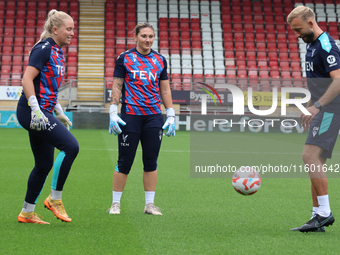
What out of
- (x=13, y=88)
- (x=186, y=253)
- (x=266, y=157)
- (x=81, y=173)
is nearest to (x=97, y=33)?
(x=13, y=88)

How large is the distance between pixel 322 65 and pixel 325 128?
55 cm

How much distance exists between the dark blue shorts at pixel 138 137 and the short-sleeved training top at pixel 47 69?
0.87 meters

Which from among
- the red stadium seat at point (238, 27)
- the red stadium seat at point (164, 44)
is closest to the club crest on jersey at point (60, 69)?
the red stadium seat at point (164, 44)

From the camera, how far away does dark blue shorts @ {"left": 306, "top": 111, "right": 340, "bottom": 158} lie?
370 cm

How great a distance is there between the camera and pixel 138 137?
4395 millimetres

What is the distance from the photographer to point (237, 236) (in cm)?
359

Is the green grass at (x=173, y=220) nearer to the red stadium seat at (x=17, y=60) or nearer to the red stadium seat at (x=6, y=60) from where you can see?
the red stadium seat at (x=17, y=60)

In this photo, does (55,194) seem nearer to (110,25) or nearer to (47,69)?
(47,69)

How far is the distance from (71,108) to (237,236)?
17.6 m

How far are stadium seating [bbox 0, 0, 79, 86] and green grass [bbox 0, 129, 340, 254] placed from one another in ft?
55.9

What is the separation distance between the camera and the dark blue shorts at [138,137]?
4.34 metres

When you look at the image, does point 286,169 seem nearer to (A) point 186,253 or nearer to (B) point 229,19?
(A) point 186,253

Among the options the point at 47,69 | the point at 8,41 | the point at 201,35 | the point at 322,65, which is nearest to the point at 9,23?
the point at 8,41

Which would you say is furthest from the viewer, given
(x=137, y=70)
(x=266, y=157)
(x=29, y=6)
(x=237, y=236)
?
(x=29, y=6)
